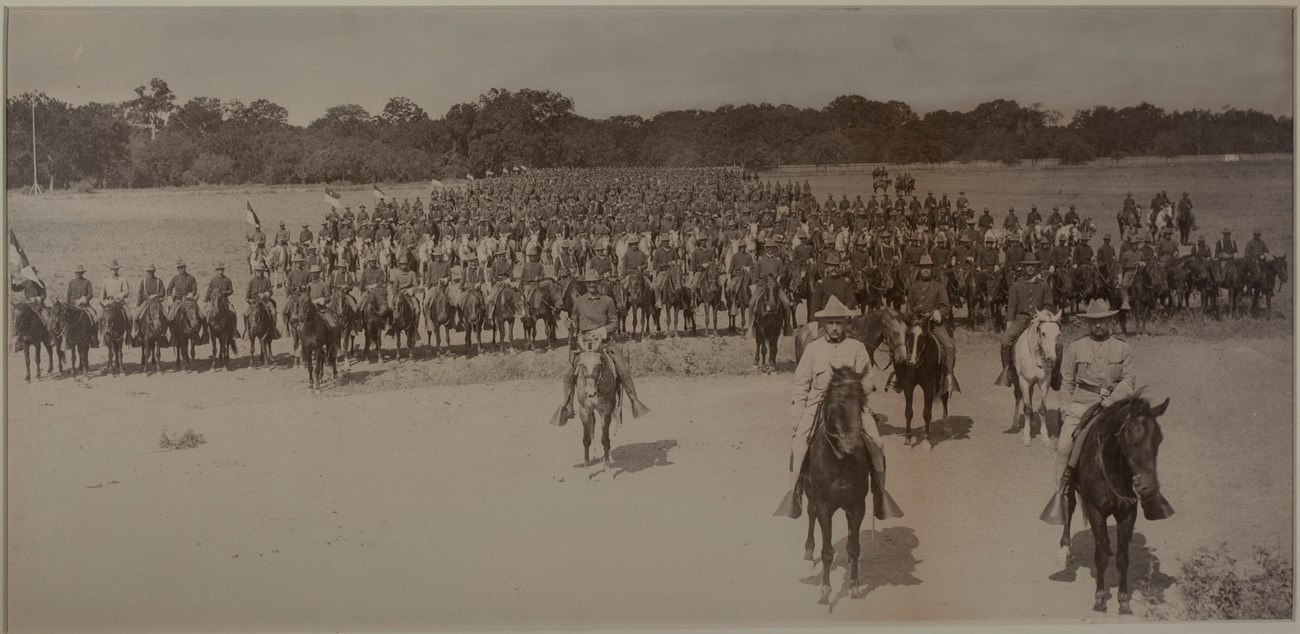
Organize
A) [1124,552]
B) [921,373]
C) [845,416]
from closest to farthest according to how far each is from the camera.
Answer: [845,416] → [1124,552] → [921,373]

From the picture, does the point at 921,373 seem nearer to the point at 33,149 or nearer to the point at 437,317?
the point at 437,317

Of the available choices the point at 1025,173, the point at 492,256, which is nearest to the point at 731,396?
the point at 492,256

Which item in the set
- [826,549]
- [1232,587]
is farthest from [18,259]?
[1232,587]

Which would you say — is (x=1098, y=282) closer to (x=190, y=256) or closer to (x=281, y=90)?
(x=281, y=90)

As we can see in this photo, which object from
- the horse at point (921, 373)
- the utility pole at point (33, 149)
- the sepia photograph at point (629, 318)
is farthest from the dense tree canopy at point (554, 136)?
the horse at point (921, 373)

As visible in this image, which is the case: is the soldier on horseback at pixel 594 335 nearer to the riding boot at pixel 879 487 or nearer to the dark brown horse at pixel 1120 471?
the riding boot at pixel 879 487
